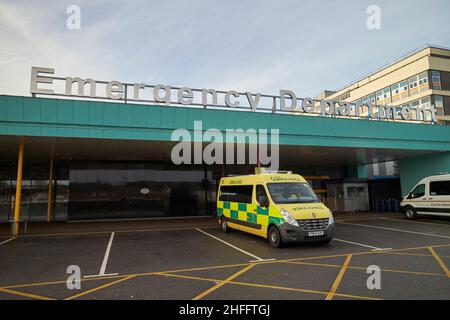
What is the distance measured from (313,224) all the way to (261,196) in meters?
1.74

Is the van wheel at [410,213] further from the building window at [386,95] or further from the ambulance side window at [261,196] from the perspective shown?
the building window at [386,95]

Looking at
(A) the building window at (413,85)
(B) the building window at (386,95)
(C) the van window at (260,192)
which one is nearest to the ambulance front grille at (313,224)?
(C) the van window at (260,192)

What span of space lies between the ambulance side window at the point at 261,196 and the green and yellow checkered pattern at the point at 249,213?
7.4 inches

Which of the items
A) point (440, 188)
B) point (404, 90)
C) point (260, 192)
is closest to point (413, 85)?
point (404, 90)

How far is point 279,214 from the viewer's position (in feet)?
27.7

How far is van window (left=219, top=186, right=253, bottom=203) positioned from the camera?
33.8ft

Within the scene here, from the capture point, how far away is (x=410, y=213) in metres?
16.0

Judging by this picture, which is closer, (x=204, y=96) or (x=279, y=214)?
(x=279, y=214)

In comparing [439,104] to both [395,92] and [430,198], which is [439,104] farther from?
[430,198]

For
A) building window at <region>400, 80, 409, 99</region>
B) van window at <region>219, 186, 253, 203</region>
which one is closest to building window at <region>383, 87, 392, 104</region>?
building window at <region>400, 80, 409, 99</region>

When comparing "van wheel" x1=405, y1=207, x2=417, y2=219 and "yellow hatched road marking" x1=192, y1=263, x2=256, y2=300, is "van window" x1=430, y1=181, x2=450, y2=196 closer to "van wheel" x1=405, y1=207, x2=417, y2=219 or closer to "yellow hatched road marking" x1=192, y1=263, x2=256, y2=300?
"van wheel" x1=405, y1=207, x2=417, y2=219
